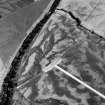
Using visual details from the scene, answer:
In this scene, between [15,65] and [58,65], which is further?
[15,65]

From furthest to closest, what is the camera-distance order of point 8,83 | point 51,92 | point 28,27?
point 28,27
point 8,83
point 51,92

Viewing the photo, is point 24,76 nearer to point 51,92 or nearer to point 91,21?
point 51,92

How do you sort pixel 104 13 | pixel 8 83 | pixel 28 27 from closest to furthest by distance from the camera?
pixel 8 83
pixel 104 13
pixel 28 27

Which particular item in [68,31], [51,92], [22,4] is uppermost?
[68,31]

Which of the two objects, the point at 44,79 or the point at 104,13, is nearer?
the point at 44,79

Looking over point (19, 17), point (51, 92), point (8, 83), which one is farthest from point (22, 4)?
point (51, 92)

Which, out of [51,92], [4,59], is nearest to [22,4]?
[4,59]

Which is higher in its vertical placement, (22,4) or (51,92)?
(51,92)

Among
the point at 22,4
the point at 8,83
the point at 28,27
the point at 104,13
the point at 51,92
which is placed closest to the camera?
the point at 51,92

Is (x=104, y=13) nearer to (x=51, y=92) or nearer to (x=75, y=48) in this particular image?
(x=75, y=48)
